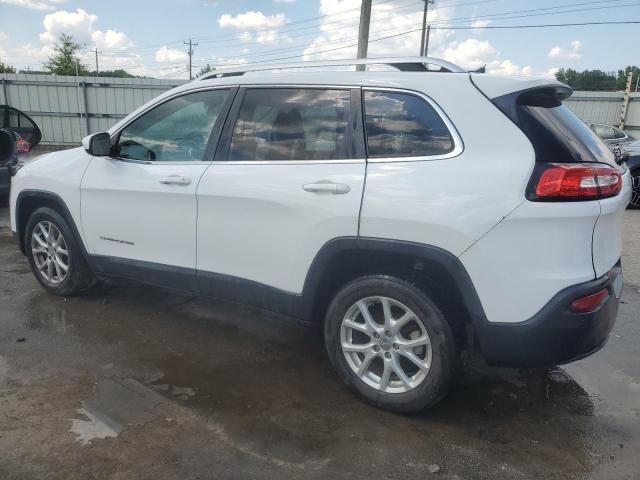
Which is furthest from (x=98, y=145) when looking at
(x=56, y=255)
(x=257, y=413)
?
(x=257, y=413)

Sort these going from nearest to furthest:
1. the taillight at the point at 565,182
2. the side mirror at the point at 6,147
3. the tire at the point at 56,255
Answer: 1. the taillight at the point at 565,182
2. the tire at the point at 56,255
3. the side mirror at the point at 6,147

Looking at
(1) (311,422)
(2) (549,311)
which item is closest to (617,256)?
(2) (549,311)

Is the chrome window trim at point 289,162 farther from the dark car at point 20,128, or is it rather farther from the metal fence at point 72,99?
A: the metal fence at point 72,99

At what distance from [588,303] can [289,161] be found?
5.70 ft

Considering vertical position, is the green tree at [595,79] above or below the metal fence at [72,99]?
above

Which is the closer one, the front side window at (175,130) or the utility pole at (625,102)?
the front side window at (175,130)

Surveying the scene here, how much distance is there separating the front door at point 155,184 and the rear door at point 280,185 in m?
0.15

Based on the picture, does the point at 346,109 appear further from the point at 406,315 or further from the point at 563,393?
the point at 563,393

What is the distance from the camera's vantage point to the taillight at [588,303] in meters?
2.40

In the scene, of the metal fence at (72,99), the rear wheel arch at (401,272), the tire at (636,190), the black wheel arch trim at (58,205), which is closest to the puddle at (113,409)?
the rear wheel arch at (401,272)

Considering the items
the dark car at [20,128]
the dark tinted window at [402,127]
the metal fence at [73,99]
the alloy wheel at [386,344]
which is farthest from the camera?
the metal fence at [73,99]

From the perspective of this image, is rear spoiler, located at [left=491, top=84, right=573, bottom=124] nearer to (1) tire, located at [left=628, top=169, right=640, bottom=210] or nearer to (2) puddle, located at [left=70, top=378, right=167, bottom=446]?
(2) puddle, located at [left=70, top=378, right=167, bottom=446]

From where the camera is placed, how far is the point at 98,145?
3.73 meters

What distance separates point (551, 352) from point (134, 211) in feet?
9.23
